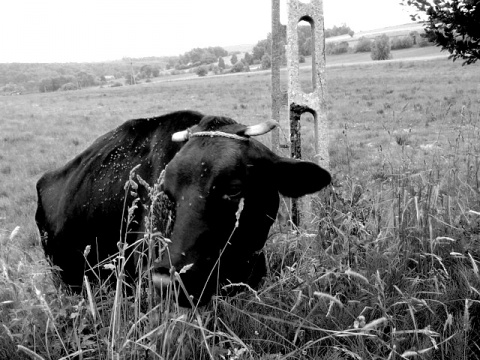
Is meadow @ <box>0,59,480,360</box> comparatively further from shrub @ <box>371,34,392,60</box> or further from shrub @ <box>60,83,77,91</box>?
shrub @ <box>60,83,77,91</box>

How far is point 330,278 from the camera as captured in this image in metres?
3.18

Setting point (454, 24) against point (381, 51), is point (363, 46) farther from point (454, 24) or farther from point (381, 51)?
point (454, 24)

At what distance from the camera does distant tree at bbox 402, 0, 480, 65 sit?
4129 millimetres

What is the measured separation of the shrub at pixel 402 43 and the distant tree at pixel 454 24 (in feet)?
248

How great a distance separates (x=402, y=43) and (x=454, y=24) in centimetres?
7688

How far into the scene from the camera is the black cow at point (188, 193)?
9.16ft

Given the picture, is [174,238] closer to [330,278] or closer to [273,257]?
[330,278]

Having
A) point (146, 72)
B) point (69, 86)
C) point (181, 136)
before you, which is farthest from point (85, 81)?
point (181, 136)

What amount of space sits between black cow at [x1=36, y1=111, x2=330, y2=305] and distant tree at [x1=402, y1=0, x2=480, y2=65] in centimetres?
207

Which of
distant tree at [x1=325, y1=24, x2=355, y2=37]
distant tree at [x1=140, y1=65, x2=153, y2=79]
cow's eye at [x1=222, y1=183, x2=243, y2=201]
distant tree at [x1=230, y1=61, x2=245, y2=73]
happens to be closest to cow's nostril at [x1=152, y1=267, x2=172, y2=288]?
cow's eye at [x1=222, y1=183, x2=243, y2=201]

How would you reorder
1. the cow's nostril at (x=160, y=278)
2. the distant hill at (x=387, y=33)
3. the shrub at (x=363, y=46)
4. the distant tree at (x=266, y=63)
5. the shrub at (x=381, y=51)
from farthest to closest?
the distant hill at (x=387, y=33) → the shrub at (x=363, y=46) → the shrub at (x=381, y=51) → the distant tree at (x=266, y=63) → the cow's nostril at (x=160, y=278)

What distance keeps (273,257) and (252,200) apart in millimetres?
896

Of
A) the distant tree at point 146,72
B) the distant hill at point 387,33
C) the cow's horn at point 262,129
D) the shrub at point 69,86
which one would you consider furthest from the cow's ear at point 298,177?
the distant tree at point 146,72

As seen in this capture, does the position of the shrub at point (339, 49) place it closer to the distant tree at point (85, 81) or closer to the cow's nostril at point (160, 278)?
the distant tree at point (85, 81)
